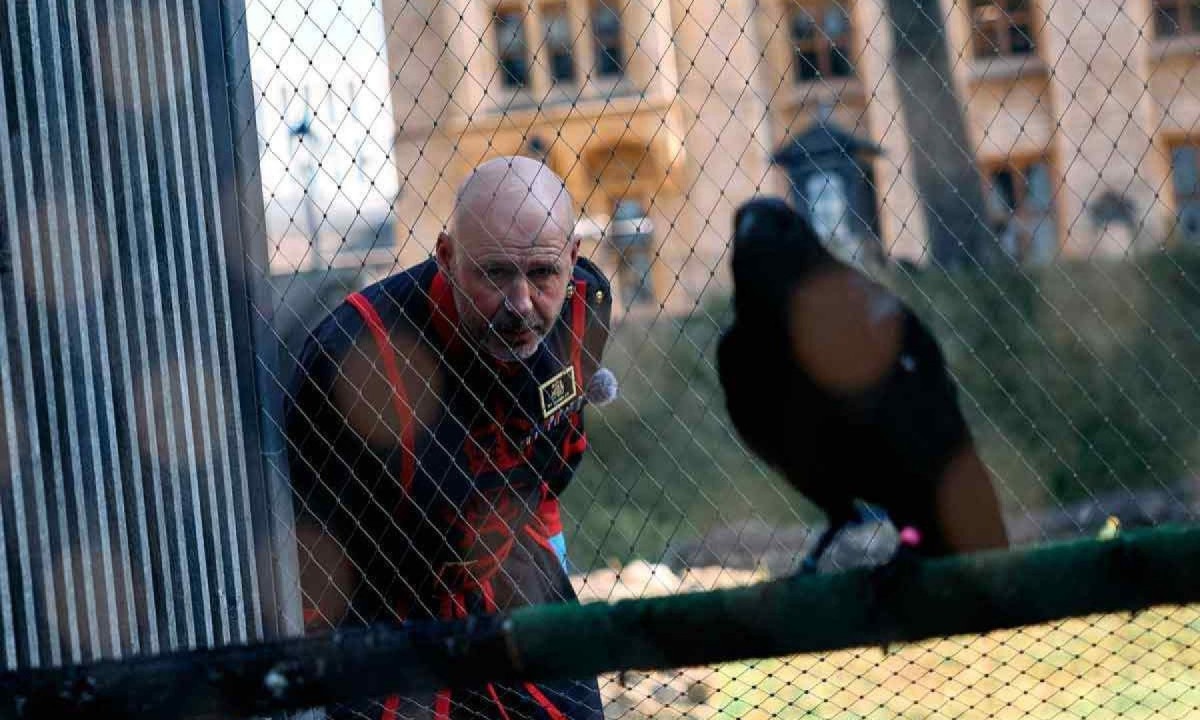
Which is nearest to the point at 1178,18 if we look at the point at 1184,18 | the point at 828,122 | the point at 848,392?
the point at 1184,18

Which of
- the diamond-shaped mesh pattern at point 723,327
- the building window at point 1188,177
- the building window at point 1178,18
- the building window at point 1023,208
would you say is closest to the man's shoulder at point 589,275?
the diamond-shaped mesh pattern at point 723,327

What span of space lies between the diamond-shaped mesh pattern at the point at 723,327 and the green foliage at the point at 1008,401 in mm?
29

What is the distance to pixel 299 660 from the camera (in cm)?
198

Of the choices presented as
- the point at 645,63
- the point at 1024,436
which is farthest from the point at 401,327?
the point at 645,63

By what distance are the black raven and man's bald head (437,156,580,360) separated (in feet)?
2.47

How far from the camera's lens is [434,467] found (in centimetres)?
344

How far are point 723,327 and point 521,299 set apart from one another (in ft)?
2.84

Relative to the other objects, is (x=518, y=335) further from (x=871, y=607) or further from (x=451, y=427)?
(x=871, y=607)

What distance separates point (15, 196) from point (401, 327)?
3.01 feet

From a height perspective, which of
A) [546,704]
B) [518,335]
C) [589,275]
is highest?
[589,275]

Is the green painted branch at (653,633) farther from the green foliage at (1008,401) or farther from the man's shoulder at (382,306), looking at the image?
the green foliage at (1008,401)

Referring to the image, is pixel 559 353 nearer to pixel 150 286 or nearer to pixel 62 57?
pixel 150 286

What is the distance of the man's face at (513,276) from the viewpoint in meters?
3.34

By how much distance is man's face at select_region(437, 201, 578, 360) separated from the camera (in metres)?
3.34
